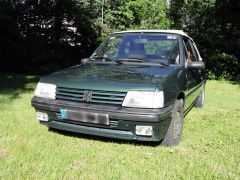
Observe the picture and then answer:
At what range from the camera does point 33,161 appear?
13.4ft

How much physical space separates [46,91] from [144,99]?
55.8 inches

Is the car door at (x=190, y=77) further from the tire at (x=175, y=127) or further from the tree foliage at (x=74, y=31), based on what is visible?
the tree foliage at (x=74, y=31)

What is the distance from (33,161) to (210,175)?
203cm

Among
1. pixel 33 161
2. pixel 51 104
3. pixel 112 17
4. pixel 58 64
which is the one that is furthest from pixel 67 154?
pixel 112 17

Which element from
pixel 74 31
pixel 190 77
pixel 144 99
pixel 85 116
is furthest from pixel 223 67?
pixel 85 116

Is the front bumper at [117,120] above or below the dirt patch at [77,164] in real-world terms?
above

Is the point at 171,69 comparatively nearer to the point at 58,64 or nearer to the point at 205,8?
the point at 58,64

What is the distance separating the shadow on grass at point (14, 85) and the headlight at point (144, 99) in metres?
4.23

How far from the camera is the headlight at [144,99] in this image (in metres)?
4.17

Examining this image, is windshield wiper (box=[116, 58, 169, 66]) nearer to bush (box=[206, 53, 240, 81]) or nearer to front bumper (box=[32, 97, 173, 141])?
front bumper (box=[32, 97, 173, 141])

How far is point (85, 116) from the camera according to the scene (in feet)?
14.4

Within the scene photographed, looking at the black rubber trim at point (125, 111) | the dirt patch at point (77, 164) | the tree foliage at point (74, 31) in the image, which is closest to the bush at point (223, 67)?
the tree foliage at point (74, 31)

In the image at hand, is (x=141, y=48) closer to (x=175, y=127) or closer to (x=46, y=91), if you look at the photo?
(x=175, y=127)

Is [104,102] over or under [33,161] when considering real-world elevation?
over
